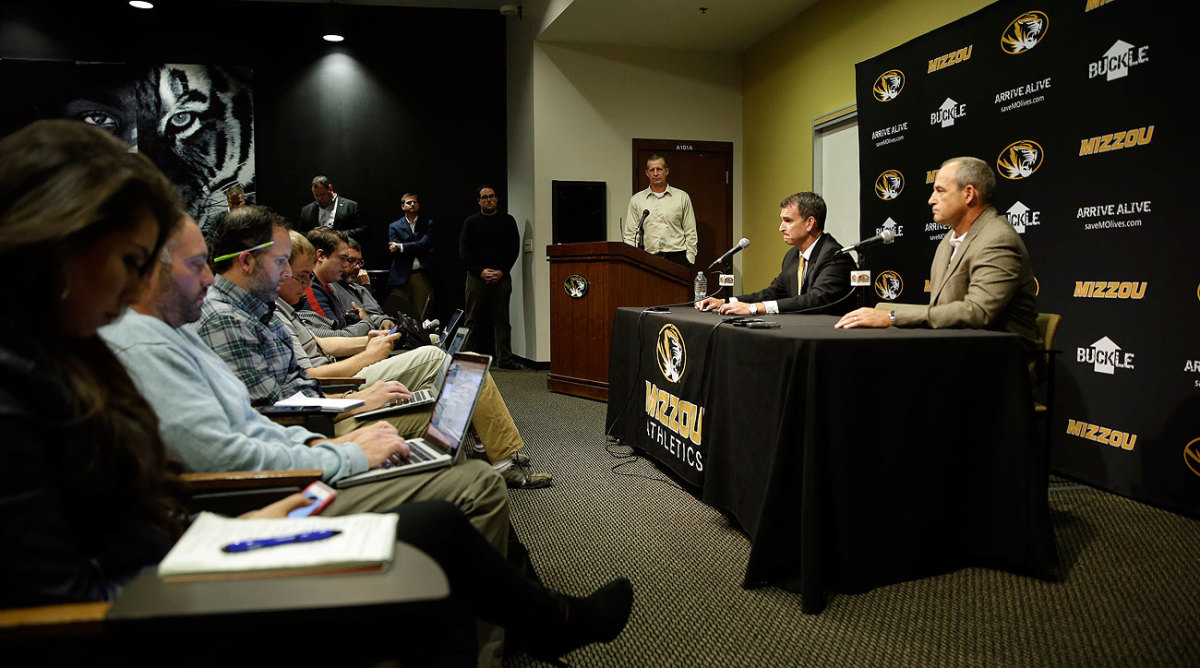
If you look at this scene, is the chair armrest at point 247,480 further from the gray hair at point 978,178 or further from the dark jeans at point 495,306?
the dark jeans at point 495,306

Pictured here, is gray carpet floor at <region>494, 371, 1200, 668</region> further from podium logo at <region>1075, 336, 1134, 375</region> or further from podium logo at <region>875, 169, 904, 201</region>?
podium logo at <region>875, 169, 904, 201</region>

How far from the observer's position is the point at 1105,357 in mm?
3049

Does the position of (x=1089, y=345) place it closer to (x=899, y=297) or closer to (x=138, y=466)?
(x=899, y=297)

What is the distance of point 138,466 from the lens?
2.91 feet

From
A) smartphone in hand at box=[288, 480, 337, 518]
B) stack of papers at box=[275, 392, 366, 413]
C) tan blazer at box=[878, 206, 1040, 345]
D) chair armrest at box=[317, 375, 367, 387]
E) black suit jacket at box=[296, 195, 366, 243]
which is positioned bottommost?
smartphone in hand at box=[288, 480, 337, 518]

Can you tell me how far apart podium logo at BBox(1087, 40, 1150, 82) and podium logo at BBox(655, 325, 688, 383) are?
2.23 metres

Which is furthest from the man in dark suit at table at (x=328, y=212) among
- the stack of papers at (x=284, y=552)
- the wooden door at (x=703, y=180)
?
the stack of papers at (x=284, y=552)

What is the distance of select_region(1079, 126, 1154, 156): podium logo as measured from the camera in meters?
2.85

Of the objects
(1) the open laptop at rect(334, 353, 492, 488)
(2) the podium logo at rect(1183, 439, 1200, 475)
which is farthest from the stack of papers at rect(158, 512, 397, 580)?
(2) the podium logo at rect(1183, 439, 1200, 475)

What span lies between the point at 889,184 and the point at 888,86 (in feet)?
2.10

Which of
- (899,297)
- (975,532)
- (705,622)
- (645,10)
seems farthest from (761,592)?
(645,10)

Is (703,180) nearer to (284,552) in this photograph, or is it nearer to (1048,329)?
(1048,329)

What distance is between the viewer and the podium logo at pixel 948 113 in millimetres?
3873

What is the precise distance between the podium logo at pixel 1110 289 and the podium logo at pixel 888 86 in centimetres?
178
